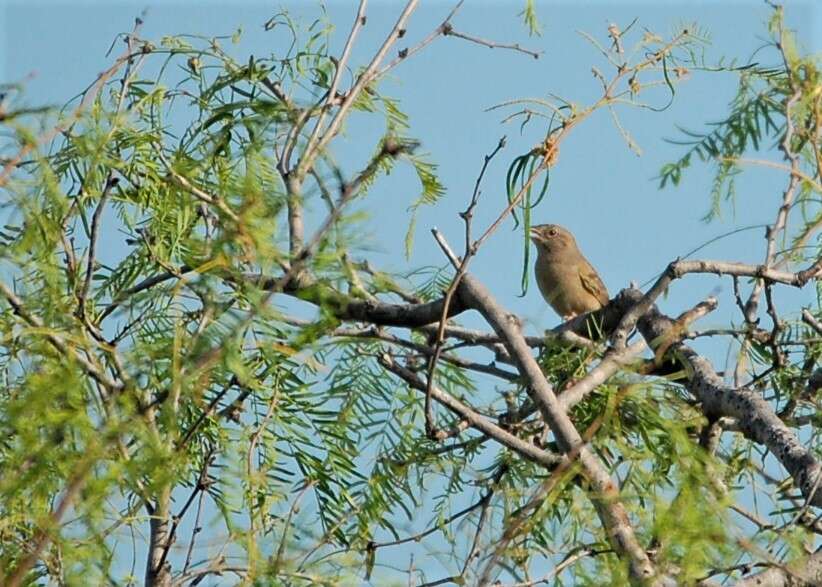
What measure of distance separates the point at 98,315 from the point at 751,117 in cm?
194

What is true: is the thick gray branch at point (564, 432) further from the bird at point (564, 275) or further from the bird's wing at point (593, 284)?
the bird's wing at point (593, 284)

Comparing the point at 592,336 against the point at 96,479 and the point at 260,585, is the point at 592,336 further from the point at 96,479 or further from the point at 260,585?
the point at 96,479

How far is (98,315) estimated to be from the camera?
3.72 meters

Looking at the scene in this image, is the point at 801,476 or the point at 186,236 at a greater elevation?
the point at 186,236

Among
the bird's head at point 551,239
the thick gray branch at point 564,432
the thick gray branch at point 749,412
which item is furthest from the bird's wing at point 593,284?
the thick gray branch at point 564,432

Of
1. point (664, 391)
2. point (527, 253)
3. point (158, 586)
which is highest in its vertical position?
point (527, 253)

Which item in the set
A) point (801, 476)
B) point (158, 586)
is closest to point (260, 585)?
point (158, 586)

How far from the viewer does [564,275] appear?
7984 mm

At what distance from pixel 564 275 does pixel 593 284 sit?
154 millimetres

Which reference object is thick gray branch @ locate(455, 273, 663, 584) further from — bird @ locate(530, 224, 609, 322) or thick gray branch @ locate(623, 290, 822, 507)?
bird @ locate(530, 224, 609, 322)

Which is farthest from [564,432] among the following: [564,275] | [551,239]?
[551,239]

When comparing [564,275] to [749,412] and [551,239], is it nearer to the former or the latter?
[551,239]

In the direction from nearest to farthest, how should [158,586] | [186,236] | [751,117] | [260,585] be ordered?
1. [260,585]
2. [158,586]
3. [186,236]
4. [751,117]

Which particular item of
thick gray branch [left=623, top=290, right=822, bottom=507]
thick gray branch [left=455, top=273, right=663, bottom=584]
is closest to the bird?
thick gray branch [left=623, top=290, right=822, bottom=507]
